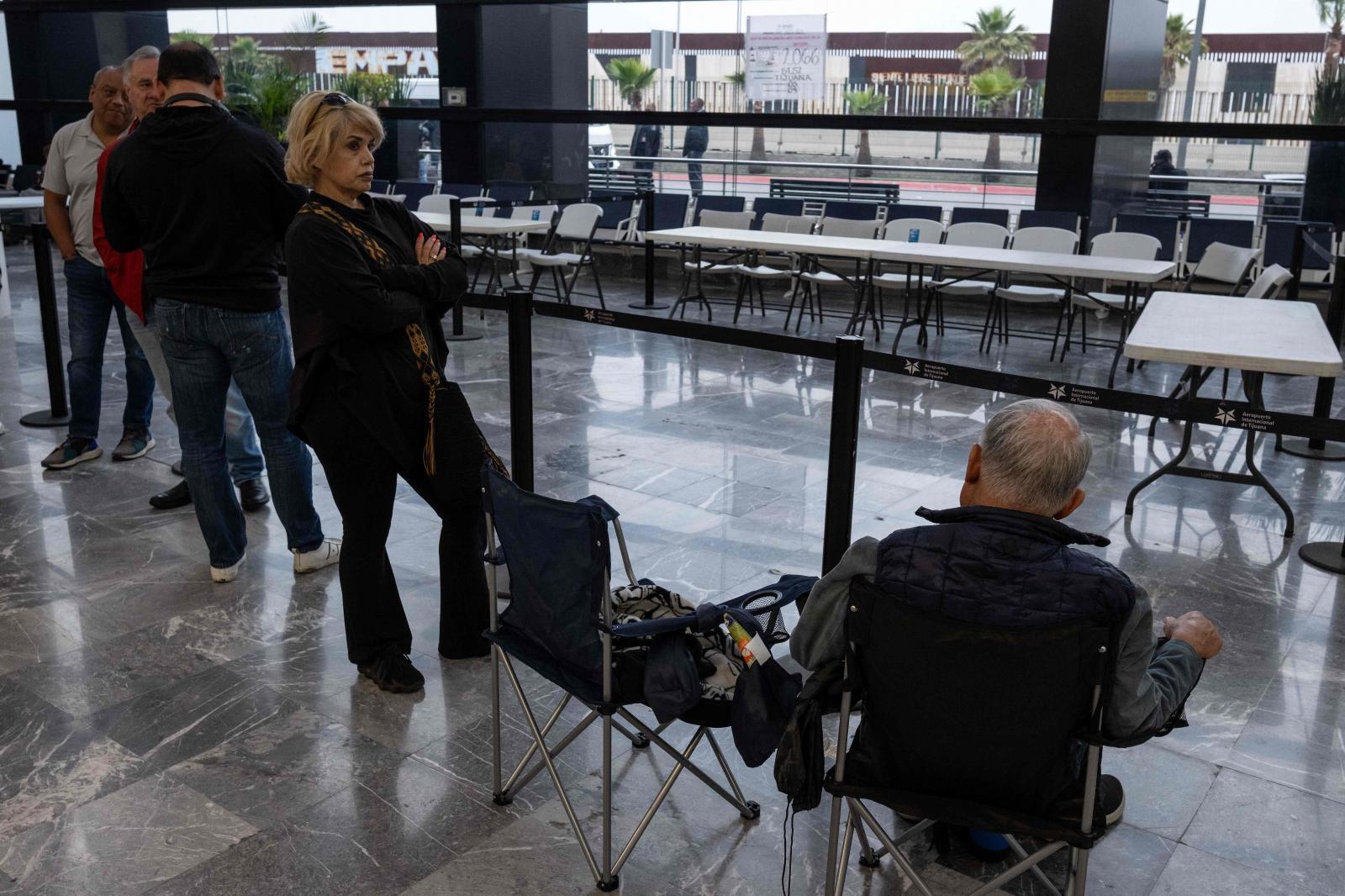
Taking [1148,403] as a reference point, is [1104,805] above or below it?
below

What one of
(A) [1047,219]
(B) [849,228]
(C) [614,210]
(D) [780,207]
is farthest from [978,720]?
(C) [614,210]

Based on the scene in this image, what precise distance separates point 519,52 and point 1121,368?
6.91 meters

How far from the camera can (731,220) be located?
30.8ft

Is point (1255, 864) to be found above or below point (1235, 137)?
below

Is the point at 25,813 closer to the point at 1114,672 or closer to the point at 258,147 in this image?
the point at 258,147

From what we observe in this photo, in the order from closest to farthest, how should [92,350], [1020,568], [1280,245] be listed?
[1020,568] < [92,350] < [1280,245]

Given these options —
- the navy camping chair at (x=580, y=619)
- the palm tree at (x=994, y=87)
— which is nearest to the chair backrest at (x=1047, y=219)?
the palm tree at (x=994, y=87)

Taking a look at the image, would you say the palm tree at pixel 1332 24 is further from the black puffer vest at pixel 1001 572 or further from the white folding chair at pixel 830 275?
the black puffer vest at pixel 1001 572

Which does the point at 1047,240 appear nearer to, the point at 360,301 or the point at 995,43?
the point at 995,43

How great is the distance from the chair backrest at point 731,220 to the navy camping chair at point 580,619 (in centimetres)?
720

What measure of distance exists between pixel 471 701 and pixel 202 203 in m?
1.56

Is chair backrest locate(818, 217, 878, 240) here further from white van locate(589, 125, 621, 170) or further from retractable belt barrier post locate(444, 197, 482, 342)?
white van locate(589, 125, 621, 170)

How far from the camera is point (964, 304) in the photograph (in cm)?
962

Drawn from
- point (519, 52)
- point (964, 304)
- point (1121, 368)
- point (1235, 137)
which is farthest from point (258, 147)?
point (519, 52)
